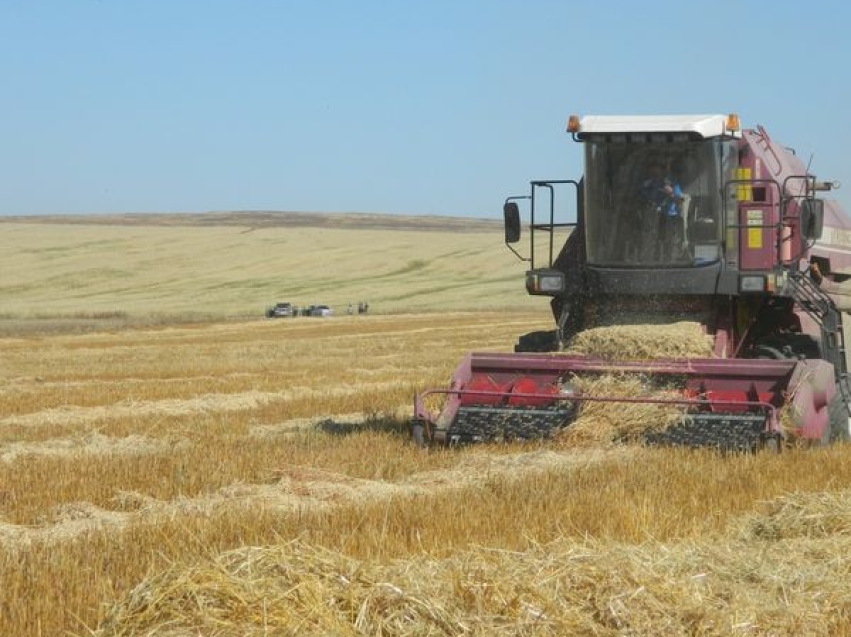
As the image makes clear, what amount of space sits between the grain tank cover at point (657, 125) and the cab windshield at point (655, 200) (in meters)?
0.12

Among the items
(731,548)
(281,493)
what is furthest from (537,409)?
(731,548)

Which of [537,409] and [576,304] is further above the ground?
[576,304]

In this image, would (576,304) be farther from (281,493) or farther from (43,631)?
(43,631)

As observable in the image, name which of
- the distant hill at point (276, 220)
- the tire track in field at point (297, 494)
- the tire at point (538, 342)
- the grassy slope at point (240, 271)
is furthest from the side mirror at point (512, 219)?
the distant hill at point (276, 220)

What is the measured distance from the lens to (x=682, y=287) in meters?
10.5

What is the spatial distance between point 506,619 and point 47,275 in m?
60.9

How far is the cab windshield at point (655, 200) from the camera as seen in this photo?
10.5m

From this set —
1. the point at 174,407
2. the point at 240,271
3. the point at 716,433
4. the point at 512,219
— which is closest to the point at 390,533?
the point at 716,433

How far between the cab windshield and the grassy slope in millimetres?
36515

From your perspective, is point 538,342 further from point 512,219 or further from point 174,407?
point 174,407

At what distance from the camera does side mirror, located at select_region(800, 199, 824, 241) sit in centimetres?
1015

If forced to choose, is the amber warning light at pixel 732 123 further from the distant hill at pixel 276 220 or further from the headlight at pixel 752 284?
the distant hill at pixel 276 220

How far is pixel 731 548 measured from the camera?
576 cm

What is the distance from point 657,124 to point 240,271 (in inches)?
2184
